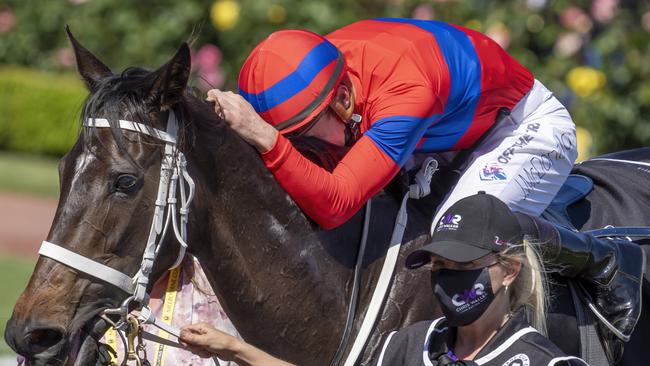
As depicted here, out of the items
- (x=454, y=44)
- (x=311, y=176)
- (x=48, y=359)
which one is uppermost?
(x=454, y=44)

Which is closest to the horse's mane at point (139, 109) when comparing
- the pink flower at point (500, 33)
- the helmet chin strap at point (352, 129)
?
the helmet chin strap at point (352, 129)

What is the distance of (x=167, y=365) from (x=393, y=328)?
0.81 metres

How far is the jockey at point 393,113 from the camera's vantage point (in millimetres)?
3510

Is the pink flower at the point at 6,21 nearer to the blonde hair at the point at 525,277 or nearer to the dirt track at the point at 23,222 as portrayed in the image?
the dirt track at the point at 23,222

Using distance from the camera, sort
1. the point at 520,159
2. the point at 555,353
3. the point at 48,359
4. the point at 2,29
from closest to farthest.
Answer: the point at 555,353, the point at 48,359, the point at 520,159, the point at 2,29

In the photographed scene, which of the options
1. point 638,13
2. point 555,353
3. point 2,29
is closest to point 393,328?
point 555,353

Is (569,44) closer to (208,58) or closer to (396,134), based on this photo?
(208,58)

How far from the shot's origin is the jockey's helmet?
3590mm

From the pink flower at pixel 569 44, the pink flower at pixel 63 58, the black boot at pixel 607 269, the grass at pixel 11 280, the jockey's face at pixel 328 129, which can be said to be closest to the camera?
the black boot at pixel 607 269

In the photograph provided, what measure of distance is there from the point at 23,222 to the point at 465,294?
10.4 metres

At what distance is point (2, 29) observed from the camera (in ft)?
58.7

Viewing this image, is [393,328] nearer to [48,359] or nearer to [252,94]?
[252,94]

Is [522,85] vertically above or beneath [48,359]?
above

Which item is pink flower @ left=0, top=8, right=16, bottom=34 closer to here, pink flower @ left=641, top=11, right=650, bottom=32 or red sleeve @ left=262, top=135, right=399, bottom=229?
pink flower @ left=641, top=11, right=650, bottom=32
